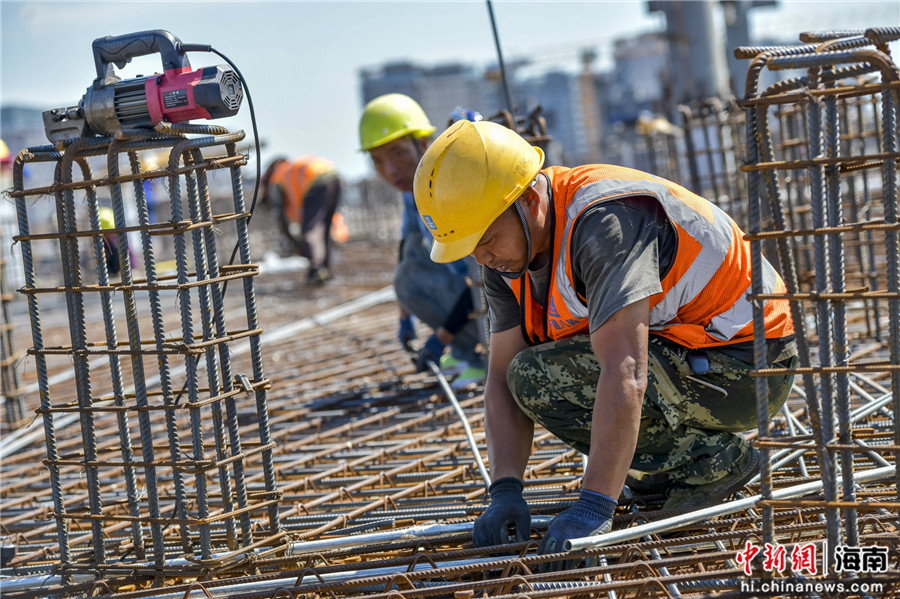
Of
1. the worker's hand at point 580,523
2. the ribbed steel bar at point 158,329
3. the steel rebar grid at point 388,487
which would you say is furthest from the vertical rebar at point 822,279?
the ribbed steel bar at point 158,329

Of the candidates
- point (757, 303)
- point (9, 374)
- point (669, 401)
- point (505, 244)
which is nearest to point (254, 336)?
point (505, 244)

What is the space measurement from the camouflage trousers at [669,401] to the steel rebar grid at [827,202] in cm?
63

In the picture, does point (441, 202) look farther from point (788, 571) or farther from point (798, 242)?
point (798, 242)

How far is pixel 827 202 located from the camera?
6.89ft

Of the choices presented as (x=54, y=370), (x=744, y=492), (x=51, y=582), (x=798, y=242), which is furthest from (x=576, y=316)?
(x=54, y=370)

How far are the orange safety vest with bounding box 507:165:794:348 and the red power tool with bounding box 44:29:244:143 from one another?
38.2 inches

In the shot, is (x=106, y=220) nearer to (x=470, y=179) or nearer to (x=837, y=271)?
(x=470, y=179)

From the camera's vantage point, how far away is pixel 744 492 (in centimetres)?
295

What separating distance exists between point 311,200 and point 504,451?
9224 mm

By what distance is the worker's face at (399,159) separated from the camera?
5.09 meters

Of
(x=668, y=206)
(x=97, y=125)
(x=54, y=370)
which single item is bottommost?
(x=54, y=370)

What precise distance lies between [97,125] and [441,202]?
3.32ft

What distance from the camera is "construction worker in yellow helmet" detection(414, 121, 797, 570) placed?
2.43 m

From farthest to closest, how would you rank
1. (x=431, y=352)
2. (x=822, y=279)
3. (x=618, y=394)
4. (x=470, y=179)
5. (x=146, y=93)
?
(x=431, y=352) < (x=146, y=93) < (x=470, y=179) < (x=618, y=394) < (x=822, y=279)
